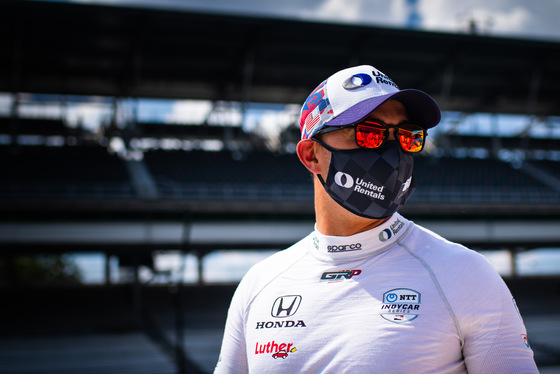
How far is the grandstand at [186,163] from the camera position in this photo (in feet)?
47.3

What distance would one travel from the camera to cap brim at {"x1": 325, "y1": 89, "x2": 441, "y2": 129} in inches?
56.4

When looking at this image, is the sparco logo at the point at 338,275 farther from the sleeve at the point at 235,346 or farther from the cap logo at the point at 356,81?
the cap logo at the point at 356,81

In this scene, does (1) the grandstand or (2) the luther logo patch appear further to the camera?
(1) the grandstand

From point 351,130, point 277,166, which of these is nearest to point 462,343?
point 351,130

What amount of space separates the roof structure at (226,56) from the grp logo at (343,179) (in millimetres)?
15911

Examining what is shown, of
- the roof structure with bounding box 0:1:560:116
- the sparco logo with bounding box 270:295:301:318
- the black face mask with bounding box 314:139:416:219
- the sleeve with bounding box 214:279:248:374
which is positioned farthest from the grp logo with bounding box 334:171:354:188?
the roof structure with bounding box 0:1:560:116

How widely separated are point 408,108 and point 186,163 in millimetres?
17532

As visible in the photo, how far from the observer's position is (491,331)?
120cm

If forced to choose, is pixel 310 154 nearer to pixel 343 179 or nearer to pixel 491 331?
pixel 343 179

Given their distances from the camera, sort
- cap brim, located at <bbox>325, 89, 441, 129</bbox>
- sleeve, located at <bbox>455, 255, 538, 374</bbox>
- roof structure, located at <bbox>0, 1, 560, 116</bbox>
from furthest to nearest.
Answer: roof structure, located at <bbox>0, 1, 560, 116</bbox>
cap brim, located at <bbox>325, 89, 441, 129</bbox>
sleeve, located at <bbox>455, 255, 538, 374</bbox>

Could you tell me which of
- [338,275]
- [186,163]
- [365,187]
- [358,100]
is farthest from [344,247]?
[186,163]

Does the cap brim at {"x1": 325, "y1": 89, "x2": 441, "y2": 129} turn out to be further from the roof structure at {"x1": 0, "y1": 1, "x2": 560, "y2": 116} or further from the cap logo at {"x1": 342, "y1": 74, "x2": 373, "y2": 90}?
the roof structure at {"x1": 0, "y1": 1, "x2": 560, "y2": 116}

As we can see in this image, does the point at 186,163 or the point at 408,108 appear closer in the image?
the point at 408,108

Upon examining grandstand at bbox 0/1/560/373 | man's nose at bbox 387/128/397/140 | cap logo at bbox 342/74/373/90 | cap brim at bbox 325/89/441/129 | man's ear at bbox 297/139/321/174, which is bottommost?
grandstand at bbox 0/1/560/373
